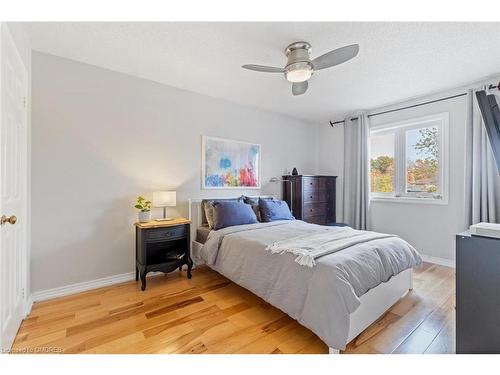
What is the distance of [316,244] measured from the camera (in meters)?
2.01

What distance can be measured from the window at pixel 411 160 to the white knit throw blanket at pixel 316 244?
1.92 metres

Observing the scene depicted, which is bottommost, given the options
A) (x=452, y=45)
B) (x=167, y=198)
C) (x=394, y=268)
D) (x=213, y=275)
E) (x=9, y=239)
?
(x=213, y=275)

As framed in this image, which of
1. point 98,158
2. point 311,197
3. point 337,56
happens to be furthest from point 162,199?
point 311,197

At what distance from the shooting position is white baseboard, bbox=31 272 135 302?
227cm

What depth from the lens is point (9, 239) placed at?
1582 mm

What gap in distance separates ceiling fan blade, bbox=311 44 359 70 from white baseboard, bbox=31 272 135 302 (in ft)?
10.1

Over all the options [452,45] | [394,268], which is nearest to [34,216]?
[394,268]

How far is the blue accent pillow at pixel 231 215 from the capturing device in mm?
2900

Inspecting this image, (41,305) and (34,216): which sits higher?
(34,216)

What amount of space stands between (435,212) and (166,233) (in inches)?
150

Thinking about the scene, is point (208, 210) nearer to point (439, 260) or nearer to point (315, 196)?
point (315, 196)

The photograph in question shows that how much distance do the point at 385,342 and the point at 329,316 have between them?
1.87 ft
